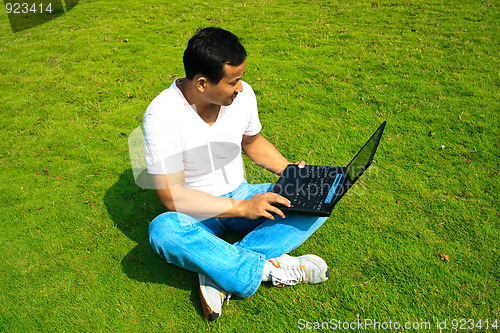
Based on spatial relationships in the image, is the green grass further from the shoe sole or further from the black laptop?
the black laptop

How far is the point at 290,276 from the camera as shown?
12.4 feet

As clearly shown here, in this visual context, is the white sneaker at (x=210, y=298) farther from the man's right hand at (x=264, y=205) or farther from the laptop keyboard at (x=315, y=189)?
the laptop keyboard at (x=315, y=189)

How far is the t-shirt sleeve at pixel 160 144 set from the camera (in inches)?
134

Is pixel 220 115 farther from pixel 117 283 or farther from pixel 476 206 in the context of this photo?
pixel 476 206

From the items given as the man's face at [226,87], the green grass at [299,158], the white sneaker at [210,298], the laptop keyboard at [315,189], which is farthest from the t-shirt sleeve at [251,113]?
the white sneaker at [210,298]

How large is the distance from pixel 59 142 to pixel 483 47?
8.47m

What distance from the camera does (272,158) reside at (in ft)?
14.4

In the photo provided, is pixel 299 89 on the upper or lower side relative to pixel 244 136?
lower

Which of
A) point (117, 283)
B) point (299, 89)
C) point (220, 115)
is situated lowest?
point (117, 283)

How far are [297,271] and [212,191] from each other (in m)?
1.16

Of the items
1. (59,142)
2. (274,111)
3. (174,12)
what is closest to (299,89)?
(274,111)
